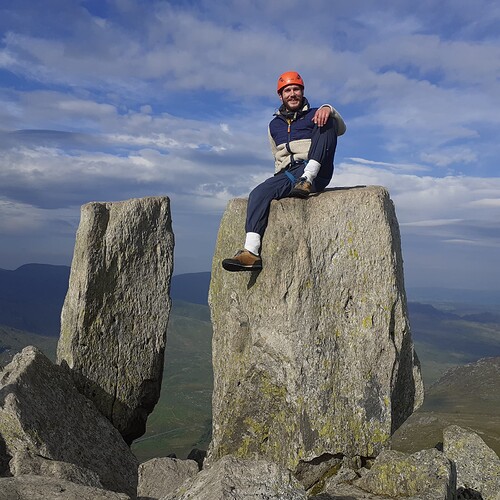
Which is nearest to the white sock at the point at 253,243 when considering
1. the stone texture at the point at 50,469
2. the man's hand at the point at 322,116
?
the man's hand at the point at 322,116

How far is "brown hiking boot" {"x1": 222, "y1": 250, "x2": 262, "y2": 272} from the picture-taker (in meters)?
15.2

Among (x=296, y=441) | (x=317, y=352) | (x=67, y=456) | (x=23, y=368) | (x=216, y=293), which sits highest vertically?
(x=216, y=293)

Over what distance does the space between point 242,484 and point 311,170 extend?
31.6 ft

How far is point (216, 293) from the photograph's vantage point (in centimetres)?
1769

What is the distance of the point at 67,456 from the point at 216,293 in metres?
6.46

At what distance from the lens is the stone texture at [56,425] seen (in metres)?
14.5

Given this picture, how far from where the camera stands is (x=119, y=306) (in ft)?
62.4

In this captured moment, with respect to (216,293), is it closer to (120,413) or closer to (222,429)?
(222,429)

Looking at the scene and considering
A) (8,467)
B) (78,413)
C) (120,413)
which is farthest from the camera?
(120,413)

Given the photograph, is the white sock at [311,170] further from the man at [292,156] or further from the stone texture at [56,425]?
the stone texture at [56,425]

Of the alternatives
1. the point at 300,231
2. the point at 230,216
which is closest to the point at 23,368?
the point at 230,216

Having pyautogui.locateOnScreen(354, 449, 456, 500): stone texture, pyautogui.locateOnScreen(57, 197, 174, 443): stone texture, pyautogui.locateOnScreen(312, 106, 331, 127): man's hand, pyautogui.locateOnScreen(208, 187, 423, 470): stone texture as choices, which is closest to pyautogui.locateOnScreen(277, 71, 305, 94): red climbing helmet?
pyautogui.locateOnScreen(312, 106, 331, 127): man's hand

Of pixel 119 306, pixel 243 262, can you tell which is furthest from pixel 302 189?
pixel 119 306

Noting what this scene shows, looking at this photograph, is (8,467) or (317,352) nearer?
(8,467)
